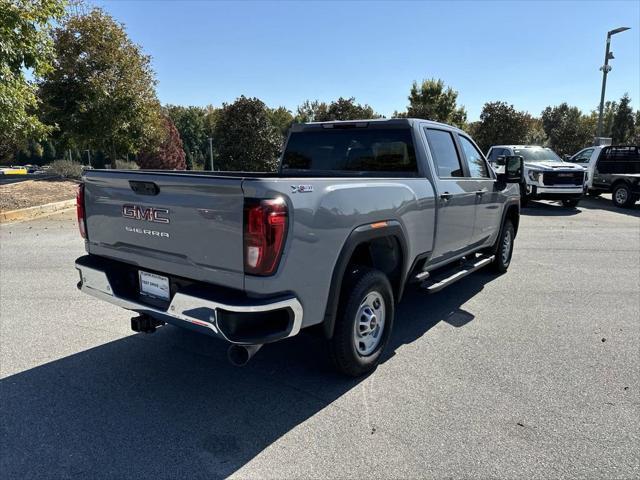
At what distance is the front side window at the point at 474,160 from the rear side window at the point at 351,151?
120 cm

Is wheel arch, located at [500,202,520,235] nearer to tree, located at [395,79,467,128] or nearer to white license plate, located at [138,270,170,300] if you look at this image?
white license plate, located at [138,270,170,300]

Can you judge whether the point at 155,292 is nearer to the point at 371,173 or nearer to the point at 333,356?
the point at 333,356

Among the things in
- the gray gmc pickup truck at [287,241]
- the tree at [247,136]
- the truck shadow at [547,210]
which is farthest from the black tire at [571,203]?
the tree at [247,136]

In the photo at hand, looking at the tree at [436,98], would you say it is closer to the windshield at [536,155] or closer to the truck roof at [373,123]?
the windshield at [536,155]

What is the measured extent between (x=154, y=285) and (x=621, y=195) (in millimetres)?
17480

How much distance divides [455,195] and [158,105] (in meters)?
16.3

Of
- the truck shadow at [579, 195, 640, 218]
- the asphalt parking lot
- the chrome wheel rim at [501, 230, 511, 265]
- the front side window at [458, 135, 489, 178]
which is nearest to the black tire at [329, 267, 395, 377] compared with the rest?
the asphalt parking lot

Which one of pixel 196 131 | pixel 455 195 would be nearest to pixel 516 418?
pixel 455 195

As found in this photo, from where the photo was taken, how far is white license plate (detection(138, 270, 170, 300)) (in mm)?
3107

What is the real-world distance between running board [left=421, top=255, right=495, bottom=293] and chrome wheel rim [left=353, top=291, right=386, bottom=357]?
84 centimetres

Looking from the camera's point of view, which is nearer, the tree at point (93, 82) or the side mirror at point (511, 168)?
the side mirror at point (511, 168)

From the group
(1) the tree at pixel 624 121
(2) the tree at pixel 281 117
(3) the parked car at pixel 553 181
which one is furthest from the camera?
(2) the tree at pixel 281 117

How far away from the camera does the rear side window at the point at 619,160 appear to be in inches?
658

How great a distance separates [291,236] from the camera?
2725mm
